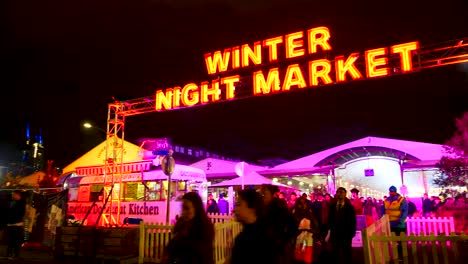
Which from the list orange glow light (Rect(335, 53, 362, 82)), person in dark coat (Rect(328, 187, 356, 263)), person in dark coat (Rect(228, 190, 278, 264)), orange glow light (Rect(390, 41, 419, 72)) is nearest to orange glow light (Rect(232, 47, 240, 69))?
orange glow light (Rect(335, 53, 362, 82))

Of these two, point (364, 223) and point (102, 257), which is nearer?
point (102, 257)

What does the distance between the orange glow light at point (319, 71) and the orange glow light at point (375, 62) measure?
1.35 meters

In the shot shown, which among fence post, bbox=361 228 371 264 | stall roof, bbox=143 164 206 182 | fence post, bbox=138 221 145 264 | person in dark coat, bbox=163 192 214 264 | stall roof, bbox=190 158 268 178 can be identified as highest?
stall roof, bbox=190 158 268 178

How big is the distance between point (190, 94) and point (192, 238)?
13.0 meters

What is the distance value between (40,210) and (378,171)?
18203mm

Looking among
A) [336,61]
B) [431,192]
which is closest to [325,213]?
[336,61]

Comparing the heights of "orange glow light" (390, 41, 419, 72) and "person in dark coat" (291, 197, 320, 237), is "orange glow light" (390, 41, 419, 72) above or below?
above

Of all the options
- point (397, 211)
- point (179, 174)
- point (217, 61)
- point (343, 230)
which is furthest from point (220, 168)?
point (343, 230)

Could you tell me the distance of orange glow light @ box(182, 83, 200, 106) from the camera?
16028 mm

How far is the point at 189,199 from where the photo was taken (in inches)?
156

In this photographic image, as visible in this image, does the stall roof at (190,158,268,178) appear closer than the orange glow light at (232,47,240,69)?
No

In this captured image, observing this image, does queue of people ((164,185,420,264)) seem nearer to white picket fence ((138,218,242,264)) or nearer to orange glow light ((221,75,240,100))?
white picket fence ((138,218,242,264))

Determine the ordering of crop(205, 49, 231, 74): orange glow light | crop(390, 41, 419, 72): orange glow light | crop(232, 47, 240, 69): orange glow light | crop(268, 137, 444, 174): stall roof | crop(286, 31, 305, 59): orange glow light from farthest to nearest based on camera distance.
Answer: crop(268, 137, 444, 174): stall roof < crop(205, 49, 231, 74): orange glow light < crop(232, 47, 240, 69): orange glow light < crop(286, 31, 305, 59): orange glow light < crop(390, 41, 419, 72): orange glow light

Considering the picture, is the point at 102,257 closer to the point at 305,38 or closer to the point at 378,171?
the point at 305,38
